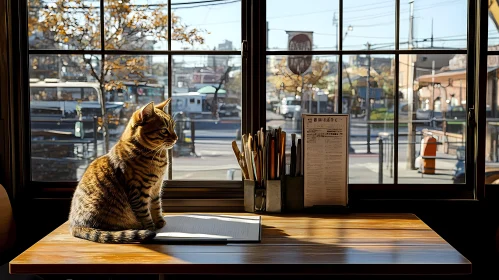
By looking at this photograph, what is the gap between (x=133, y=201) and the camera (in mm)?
2025

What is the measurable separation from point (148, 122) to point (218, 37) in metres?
0.62

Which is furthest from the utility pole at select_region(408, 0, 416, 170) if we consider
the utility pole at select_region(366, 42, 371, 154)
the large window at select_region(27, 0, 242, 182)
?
the large window at select_region(27, 0, 242, 182)

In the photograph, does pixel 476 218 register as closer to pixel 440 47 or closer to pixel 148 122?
pixel 440 47

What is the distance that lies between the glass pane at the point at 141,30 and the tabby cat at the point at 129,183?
19.5 inches

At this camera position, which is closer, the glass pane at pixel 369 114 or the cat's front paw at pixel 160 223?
the cat's front paw at pixel 160 223

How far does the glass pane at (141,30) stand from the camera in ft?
8.23

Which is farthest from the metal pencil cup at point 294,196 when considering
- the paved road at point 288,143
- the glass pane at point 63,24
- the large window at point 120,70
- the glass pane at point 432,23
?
the glass pane at point 63,24

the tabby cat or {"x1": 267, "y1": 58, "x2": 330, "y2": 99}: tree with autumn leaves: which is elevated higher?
{"x1": 267, "y1": 58, "x2": 330, "y2": 99}: tree with autumn leaves

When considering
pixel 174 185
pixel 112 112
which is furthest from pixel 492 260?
pixel 112 112

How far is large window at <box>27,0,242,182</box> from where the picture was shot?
2.50 metres

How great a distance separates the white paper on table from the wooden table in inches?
12.1

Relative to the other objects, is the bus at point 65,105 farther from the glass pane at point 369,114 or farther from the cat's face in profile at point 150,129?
the glass pane at point 369,114
